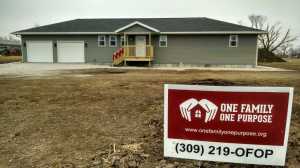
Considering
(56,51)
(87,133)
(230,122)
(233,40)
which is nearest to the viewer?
(230,122)

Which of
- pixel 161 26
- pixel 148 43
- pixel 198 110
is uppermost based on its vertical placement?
pixel 161 26

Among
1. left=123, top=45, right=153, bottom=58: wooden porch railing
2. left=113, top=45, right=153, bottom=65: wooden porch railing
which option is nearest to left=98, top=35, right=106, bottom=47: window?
left=113, top=45, right=153, bottom=65: wooden porch railing

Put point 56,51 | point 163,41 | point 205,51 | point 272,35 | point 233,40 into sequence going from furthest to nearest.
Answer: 1. point 272,35
2. point 56,51
3. point 163,41
4. point 205,51
5. point 233,40

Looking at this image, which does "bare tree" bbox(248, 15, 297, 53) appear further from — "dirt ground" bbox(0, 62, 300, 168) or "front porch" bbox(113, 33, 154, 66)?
"dirt ground" bbox(0, 62, 300, 168)

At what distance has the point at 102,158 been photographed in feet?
10.7

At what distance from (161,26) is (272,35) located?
36365 mm

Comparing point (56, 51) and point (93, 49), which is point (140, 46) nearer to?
point (93, 49)

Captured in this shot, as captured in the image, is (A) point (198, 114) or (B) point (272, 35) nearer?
(A) point (198, 114)

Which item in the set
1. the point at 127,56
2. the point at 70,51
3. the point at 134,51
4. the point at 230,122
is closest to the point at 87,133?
the point at 230,122

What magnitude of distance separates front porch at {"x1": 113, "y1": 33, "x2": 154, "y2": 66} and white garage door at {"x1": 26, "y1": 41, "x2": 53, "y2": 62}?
22.3 ft

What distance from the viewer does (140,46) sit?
21.2 metres

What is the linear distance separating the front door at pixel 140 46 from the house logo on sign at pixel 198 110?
18372 millimetres

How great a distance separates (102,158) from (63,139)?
3.04 ft

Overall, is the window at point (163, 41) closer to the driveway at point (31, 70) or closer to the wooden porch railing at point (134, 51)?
the wooden porch railing at point (134, 51)
